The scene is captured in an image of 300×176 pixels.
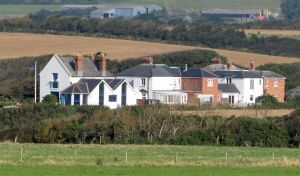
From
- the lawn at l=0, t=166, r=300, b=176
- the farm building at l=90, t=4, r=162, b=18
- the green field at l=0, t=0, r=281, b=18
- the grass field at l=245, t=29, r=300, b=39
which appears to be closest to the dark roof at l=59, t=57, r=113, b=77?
the lawn at l=0, t=166, r=300, b=176

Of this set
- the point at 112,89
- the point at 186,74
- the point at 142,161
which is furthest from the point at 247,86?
the point at 142,161

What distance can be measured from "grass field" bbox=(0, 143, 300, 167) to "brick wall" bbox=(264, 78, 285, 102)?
31844mm

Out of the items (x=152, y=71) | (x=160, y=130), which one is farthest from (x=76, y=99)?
(x=160, y=130)

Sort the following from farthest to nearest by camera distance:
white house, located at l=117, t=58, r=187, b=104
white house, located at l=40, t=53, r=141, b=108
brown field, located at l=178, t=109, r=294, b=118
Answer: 1. white house, located at l=117, t=58, r=187, b=104
2. white house, located at l=40, t=53, r=141, b=108
3. brown field, located at l=178, t=109, r=294, b=118

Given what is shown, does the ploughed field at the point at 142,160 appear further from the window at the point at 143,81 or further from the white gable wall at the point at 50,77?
the window at the point at 143,81

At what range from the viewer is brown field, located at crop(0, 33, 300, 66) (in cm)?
9938

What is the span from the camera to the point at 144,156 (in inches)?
1751

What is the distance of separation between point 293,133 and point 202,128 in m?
Answer: 4.01

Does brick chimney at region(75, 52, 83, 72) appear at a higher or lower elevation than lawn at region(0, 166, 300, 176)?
higher

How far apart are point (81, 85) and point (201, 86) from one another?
9441 millimetres

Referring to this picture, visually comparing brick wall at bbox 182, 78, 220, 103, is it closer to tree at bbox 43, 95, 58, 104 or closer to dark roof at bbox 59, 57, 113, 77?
dark roof at bbox 59, 57, 113, 77

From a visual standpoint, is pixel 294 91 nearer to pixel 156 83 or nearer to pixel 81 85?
pixel 156 83

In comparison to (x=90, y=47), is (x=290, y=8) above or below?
above

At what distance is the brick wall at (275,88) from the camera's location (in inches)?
3312
